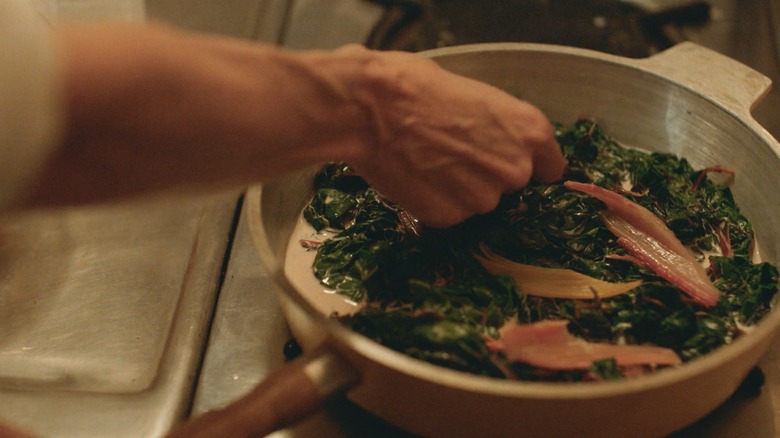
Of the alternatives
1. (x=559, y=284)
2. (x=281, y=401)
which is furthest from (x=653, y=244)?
(x=281, y=401)

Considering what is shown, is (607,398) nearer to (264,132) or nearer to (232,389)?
(264,132)

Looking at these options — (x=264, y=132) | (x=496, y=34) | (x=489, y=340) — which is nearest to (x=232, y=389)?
(x=489, y=340)

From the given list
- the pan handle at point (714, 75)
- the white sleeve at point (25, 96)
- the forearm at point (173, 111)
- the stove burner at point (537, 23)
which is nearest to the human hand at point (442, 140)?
the forearm at point (173, 111)

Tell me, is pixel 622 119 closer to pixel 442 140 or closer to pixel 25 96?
pixel 442 140

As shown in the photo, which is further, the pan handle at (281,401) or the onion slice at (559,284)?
the onion slice at (559,284)

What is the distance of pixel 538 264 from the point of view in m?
1.24

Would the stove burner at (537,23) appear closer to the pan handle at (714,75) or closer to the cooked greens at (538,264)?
the pan handle at (714,75)

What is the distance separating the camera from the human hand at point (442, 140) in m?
0.97

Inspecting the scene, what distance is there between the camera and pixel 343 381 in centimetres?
93

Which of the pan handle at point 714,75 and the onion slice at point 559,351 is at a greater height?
the pan handle at point 714,75

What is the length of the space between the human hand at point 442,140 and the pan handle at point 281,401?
0.28 metres

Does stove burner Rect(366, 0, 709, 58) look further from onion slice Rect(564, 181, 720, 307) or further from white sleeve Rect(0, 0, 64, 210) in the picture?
white sleeve Rect(0, 0, 64, 210)

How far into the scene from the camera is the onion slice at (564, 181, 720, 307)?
3.92 feet

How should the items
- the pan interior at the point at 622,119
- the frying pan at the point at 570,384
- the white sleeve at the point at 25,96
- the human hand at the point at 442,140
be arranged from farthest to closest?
1. the pan interior at the point at 622,119
2. the human hand at the point at 442,140
3. the frying pan at the point at 570,384
4. the white sleeve at the point at 25,96
